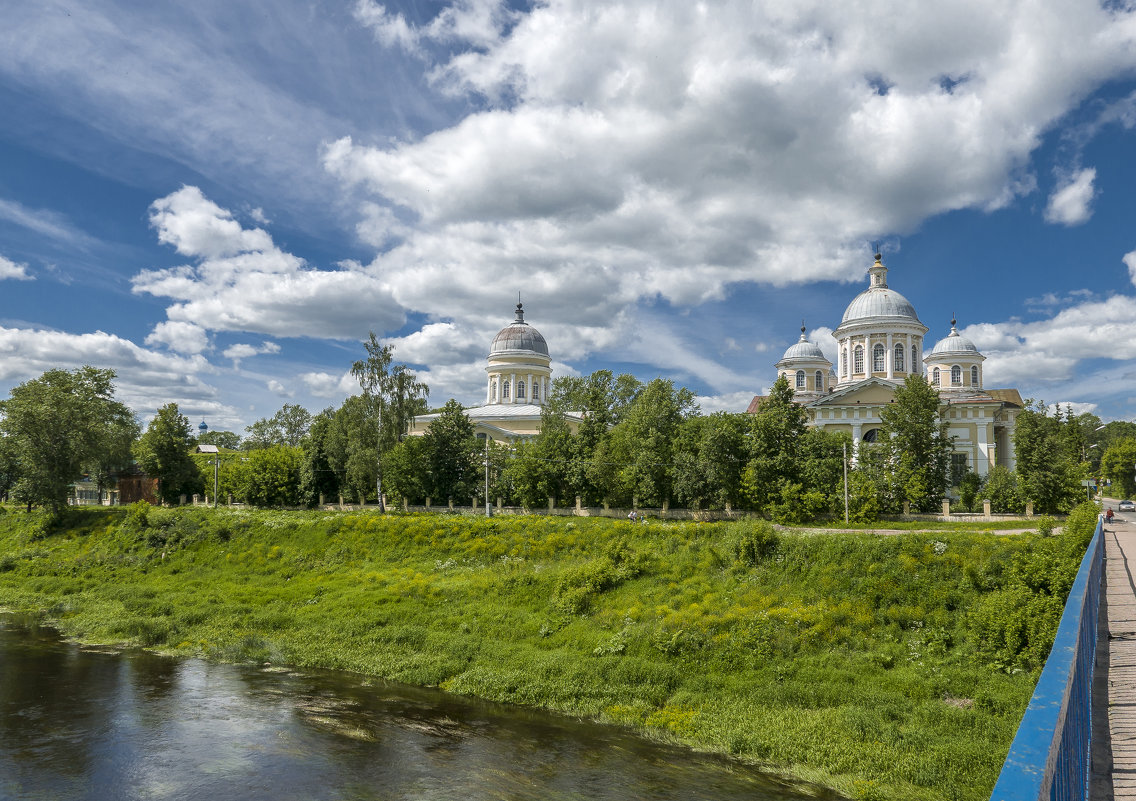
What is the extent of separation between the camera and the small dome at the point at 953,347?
184 feet

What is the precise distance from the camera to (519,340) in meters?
64.0

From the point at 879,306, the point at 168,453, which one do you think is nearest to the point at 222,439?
the point at 168,453

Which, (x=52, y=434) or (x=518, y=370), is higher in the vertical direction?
(x=518, y=370)

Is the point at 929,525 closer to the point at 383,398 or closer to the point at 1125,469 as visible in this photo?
the point at 383,398

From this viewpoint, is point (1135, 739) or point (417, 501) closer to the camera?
point (1135, 739)

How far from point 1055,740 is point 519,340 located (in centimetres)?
6208

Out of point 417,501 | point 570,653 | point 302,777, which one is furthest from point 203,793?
point 417,501

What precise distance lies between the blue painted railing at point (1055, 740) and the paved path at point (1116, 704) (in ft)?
3.28

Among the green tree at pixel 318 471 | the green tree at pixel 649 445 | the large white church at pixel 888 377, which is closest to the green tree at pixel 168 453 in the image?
the green tree at pixel 318 471

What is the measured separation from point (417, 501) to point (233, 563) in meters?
12.7

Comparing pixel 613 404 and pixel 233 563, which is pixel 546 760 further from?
pixel 613 404

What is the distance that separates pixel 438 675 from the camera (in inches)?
738

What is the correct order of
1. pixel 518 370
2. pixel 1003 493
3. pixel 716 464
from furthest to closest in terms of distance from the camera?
pixel 518 370
pixel 1003 493
pixel 716 464

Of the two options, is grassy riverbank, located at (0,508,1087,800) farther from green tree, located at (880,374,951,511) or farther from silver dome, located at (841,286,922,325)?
silver dome, located at (841,286,922,325)
